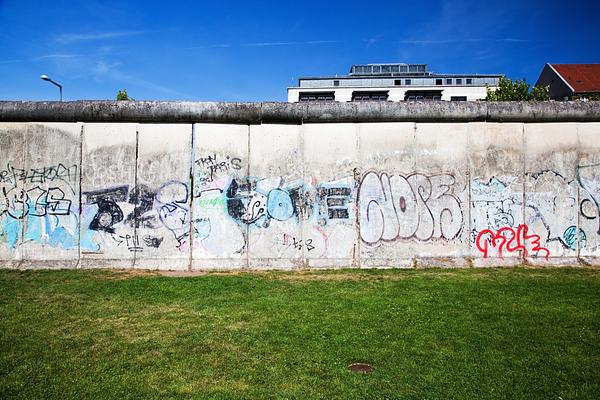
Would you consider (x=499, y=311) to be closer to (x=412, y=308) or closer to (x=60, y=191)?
(x=412, y=308)

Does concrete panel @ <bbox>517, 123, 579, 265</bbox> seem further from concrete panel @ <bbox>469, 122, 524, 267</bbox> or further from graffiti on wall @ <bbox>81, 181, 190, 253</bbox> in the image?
graffiti on wall @ <bbox>81, 181, 190, 253</bbox>

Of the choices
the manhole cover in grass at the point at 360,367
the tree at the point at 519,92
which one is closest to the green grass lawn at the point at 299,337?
the manhole cover in grass at the point at 360,367

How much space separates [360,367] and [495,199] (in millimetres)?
6666

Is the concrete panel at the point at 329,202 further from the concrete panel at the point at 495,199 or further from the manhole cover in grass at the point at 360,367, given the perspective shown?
the manhole cover in grass at the point at 360,367

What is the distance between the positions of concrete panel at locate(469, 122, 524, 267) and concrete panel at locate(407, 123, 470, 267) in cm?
21

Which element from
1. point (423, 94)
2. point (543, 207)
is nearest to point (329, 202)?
point (543, 207)

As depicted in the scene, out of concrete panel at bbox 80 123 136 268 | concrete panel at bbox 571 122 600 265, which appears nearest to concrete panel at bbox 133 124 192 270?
concrete panel at bbox 80 123 136 268

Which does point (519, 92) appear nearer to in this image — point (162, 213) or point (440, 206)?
point (440, 206)

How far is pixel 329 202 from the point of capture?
9.55 m

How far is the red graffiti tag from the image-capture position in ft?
31.5

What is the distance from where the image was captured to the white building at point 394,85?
217 feet

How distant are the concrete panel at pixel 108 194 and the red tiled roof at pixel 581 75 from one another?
164 feet

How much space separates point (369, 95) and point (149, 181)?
62516 mm

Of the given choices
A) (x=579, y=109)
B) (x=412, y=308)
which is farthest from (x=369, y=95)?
(x=412, y=308)
